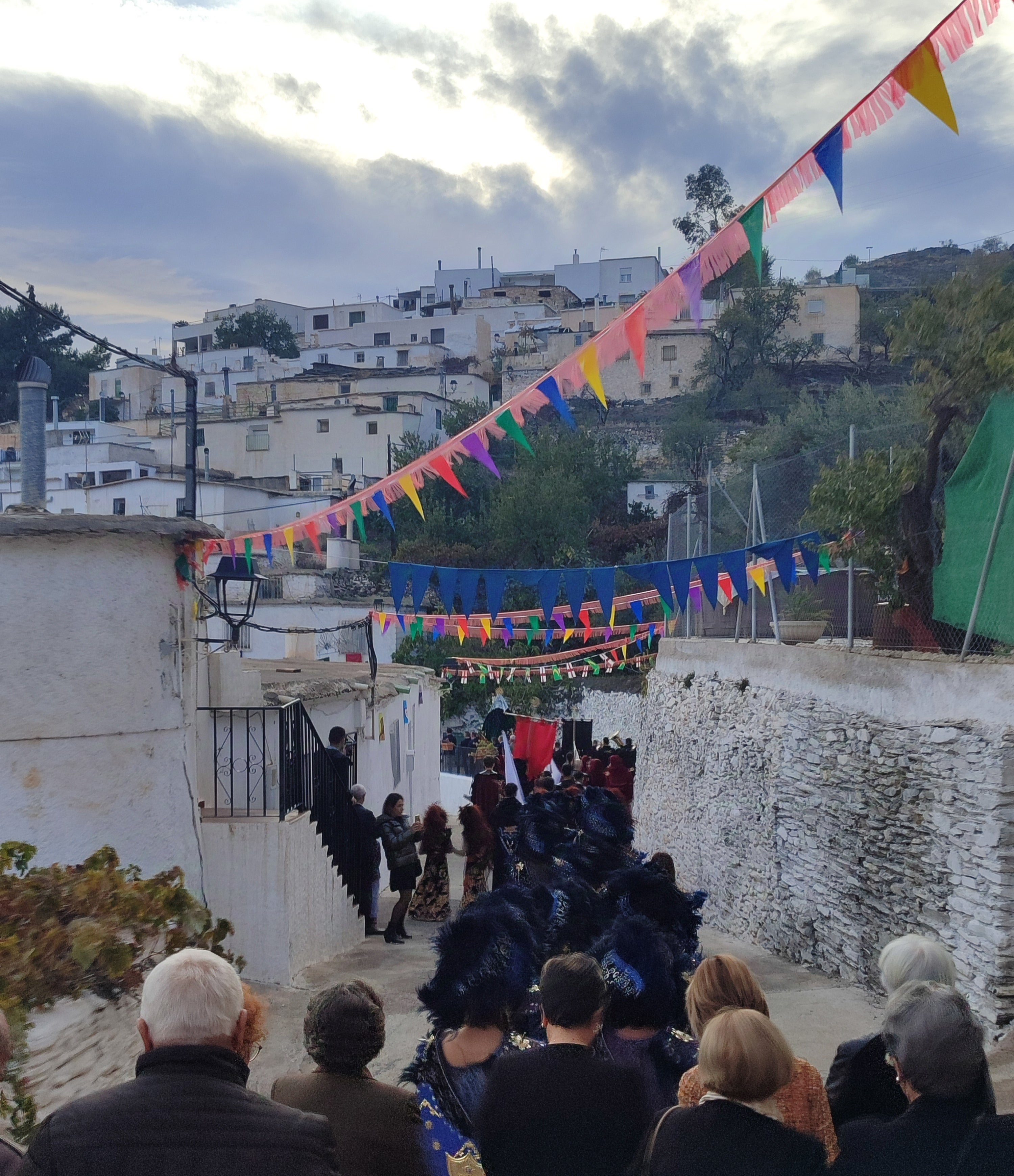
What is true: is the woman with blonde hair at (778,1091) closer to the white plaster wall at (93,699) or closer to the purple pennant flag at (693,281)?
the purple pennant flag at (693,281)

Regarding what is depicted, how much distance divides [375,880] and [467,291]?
7328cm

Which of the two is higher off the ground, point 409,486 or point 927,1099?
point 409,486

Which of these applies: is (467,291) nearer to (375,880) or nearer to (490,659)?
(490,659)

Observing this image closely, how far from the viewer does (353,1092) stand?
9.87 feet

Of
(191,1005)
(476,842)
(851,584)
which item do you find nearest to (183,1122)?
A: (191,1005)

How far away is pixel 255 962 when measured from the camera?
9.11 meters

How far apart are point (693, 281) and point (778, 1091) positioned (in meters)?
5.33

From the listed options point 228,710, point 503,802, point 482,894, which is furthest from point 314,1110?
point 503,802

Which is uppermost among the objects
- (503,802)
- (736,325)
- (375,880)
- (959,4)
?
(736,325)

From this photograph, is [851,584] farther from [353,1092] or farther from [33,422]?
[353,1092]

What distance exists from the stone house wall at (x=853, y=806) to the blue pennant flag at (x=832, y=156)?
2.99m

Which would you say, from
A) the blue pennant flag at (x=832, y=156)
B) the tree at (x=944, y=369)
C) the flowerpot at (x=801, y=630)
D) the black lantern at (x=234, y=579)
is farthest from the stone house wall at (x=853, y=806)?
the black lantern at (x=234, y=579)

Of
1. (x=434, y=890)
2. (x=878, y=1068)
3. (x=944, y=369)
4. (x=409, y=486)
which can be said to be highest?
(x=944, y=369)

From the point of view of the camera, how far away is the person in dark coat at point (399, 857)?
11.2m
